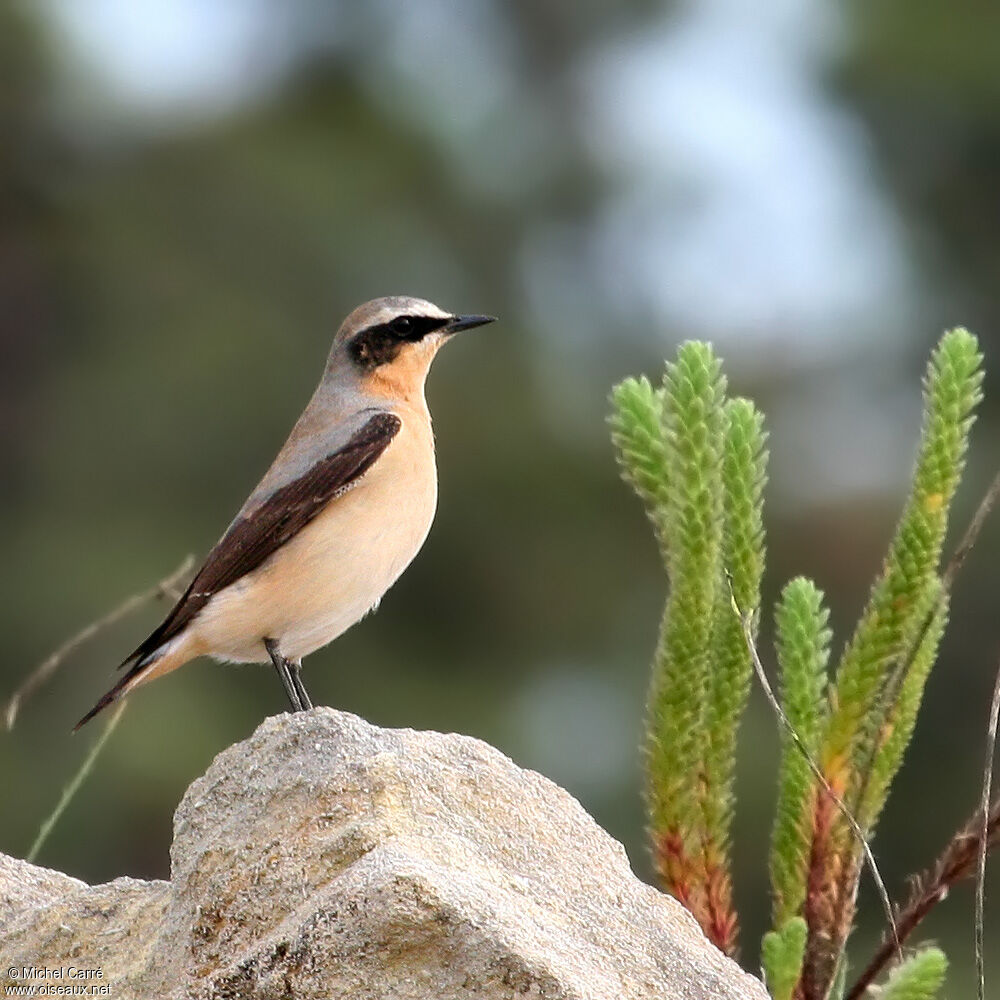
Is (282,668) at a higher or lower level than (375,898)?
higher

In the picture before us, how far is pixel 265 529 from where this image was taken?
21.0 ft

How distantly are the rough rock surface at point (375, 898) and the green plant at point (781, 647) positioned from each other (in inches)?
9.1

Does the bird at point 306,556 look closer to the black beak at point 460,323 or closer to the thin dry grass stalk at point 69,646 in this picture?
the black beak at point 460,323

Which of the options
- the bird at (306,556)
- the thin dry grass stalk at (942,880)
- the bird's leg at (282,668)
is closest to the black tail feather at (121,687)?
the bird at (306,556)

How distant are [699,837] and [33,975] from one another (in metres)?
1.29

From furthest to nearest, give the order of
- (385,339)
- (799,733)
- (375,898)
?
(385,339) < (799,733) < (375,898)

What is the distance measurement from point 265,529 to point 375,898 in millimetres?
3264

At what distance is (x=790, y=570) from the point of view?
23.3 meters

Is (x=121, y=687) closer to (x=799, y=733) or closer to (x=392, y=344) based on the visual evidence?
(x=392, y=344)

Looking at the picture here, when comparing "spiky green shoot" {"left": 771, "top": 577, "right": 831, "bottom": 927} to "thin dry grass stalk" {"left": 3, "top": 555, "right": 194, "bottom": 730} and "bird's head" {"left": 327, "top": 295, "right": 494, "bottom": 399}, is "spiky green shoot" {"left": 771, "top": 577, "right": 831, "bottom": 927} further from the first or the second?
"bird's head" {"left": 327, "top": 295, "right": 494, "bottom": 399}

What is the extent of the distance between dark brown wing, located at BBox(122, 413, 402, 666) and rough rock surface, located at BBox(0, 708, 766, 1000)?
7.36 ft

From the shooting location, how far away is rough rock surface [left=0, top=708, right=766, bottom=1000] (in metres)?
3.21

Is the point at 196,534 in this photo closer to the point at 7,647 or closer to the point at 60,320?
the point at 7,647

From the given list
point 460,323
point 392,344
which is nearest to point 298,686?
point 392,344
